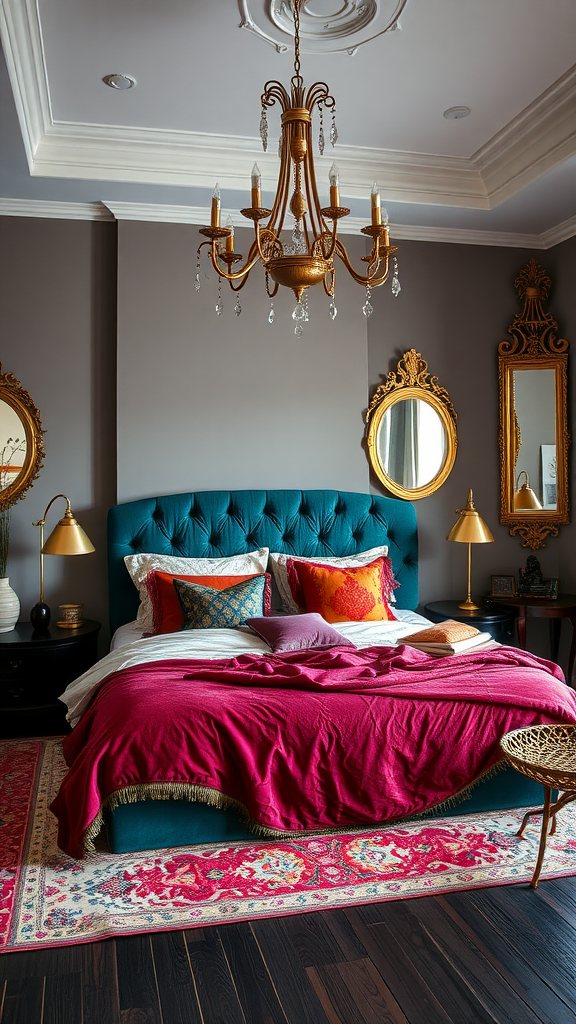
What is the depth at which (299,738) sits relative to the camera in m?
2.89

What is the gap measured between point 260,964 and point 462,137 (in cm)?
394

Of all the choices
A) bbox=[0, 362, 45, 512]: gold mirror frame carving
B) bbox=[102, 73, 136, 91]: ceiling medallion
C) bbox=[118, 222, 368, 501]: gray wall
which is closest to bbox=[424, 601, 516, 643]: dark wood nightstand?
bbox=[118, 222, 368, 501]: gray wall

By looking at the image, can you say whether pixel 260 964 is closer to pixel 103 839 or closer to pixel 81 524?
pixel 103 839

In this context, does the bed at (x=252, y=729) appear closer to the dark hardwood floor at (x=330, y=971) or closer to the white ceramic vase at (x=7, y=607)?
the dark hardwood floor at (x=330, y=971)

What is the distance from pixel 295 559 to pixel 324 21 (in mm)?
2605

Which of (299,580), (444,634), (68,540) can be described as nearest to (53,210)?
(68,540)

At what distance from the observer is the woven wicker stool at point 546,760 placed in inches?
96.8

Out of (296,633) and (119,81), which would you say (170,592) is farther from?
(119,81)

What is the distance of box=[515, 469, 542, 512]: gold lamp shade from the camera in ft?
16.8

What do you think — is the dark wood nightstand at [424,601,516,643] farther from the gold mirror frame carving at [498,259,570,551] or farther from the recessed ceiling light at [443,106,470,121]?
the recessed ceiling light at [443,106,470,121]

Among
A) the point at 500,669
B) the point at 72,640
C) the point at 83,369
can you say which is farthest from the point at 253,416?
the point at 500,669

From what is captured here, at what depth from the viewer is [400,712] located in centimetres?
299

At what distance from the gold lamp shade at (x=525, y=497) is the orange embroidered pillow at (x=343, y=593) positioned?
1.34m

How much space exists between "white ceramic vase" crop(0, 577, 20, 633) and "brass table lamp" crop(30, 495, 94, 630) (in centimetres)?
10
